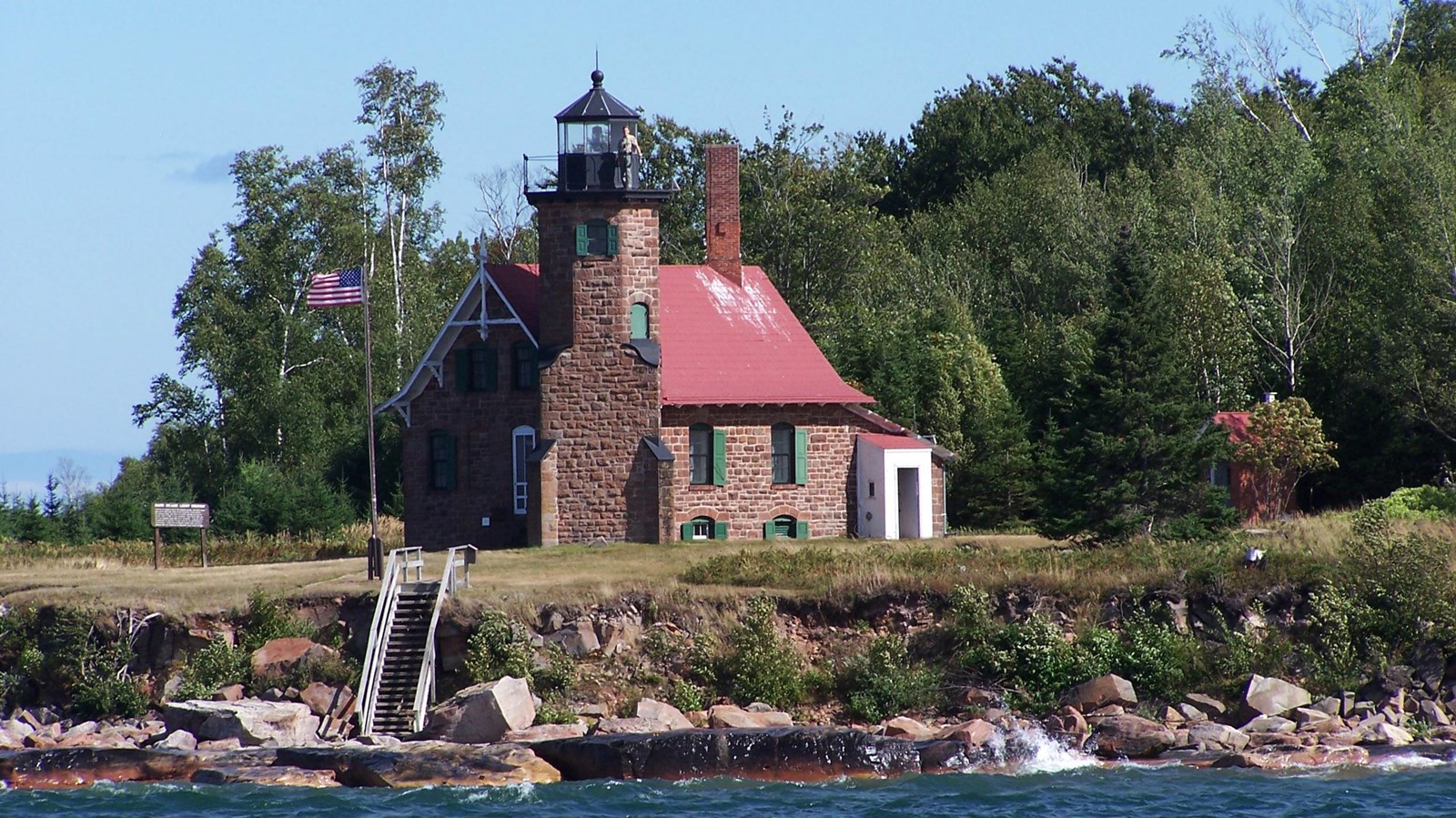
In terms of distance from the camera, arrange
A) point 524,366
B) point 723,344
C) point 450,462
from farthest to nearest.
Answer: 1. point 723,344
2. point 450,462
3. point 524,366

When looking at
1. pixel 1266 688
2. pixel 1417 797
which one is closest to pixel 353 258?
pixel 1266 688

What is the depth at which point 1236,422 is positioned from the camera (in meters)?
43.7

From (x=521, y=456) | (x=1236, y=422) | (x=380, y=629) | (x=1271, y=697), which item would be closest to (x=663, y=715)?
(x=380, y=629)

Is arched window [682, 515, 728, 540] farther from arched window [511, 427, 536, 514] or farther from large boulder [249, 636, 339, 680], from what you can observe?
large boulder [249, 636, 339, 680]

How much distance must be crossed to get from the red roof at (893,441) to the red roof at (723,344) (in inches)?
32.7

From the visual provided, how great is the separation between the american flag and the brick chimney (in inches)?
421

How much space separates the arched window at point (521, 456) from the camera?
→ 39562mm

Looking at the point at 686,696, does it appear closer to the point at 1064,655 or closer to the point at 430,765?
the point at 430,765

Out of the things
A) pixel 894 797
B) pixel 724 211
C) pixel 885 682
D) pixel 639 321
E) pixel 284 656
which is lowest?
pixel 894 797

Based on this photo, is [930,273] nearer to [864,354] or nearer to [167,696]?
[864,354]

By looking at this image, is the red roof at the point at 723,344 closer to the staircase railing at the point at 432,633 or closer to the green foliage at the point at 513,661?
the staircase railing at the point at 432,633

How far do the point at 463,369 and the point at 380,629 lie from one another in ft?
36.3

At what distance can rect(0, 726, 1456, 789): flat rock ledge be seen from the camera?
1040 inches

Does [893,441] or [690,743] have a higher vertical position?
[893,441]
